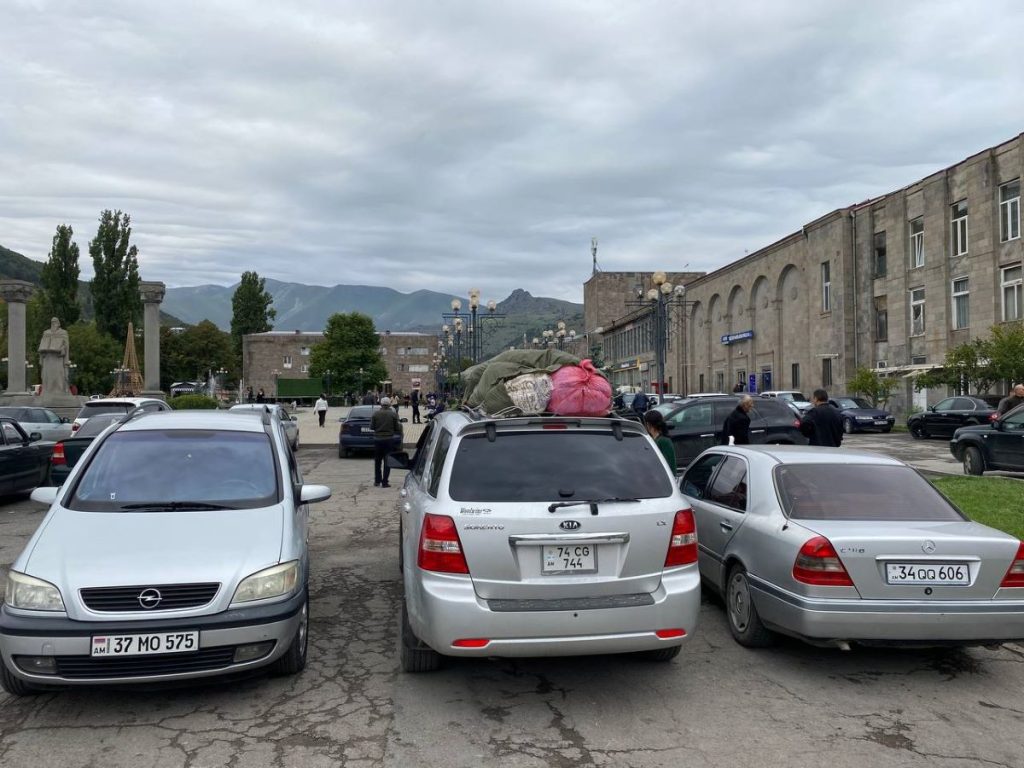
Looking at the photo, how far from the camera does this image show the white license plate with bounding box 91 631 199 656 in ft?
14.2

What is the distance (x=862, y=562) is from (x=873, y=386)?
3582cm

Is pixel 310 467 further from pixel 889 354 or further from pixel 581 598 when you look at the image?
pixel 889 354

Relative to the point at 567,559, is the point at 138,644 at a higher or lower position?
lower

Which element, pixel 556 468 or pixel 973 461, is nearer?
pixel 556 468

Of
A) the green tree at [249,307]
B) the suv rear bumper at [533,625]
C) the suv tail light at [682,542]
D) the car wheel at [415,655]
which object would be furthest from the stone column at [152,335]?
the green tree at [249,307]

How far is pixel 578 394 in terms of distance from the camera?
5.94 m

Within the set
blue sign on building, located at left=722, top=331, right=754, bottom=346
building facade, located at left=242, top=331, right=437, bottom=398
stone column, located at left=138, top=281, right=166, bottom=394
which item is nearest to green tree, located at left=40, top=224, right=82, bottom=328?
stone column, located at left=138, top=281, right=166, bottom=394

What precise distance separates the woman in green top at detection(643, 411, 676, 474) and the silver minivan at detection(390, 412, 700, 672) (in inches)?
129

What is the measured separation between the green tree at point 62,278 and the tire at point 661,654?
68487 mm

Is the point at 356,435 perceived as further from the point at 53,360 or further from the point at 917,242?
the point at 917,242

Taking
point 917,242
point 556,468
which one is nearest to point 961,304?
point 917,242

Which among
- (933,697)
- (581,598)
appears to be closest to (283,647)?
(581,598)

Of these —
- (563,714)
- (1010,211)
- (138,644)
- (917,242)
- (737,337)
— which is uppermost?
(1010,211)

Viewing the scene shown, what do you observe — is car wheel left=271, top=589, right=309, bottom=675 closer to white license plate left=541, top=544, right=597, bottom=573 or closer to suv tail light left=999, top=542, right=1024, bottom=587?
white license plate left=541, top=544, right=597, bottom=573
